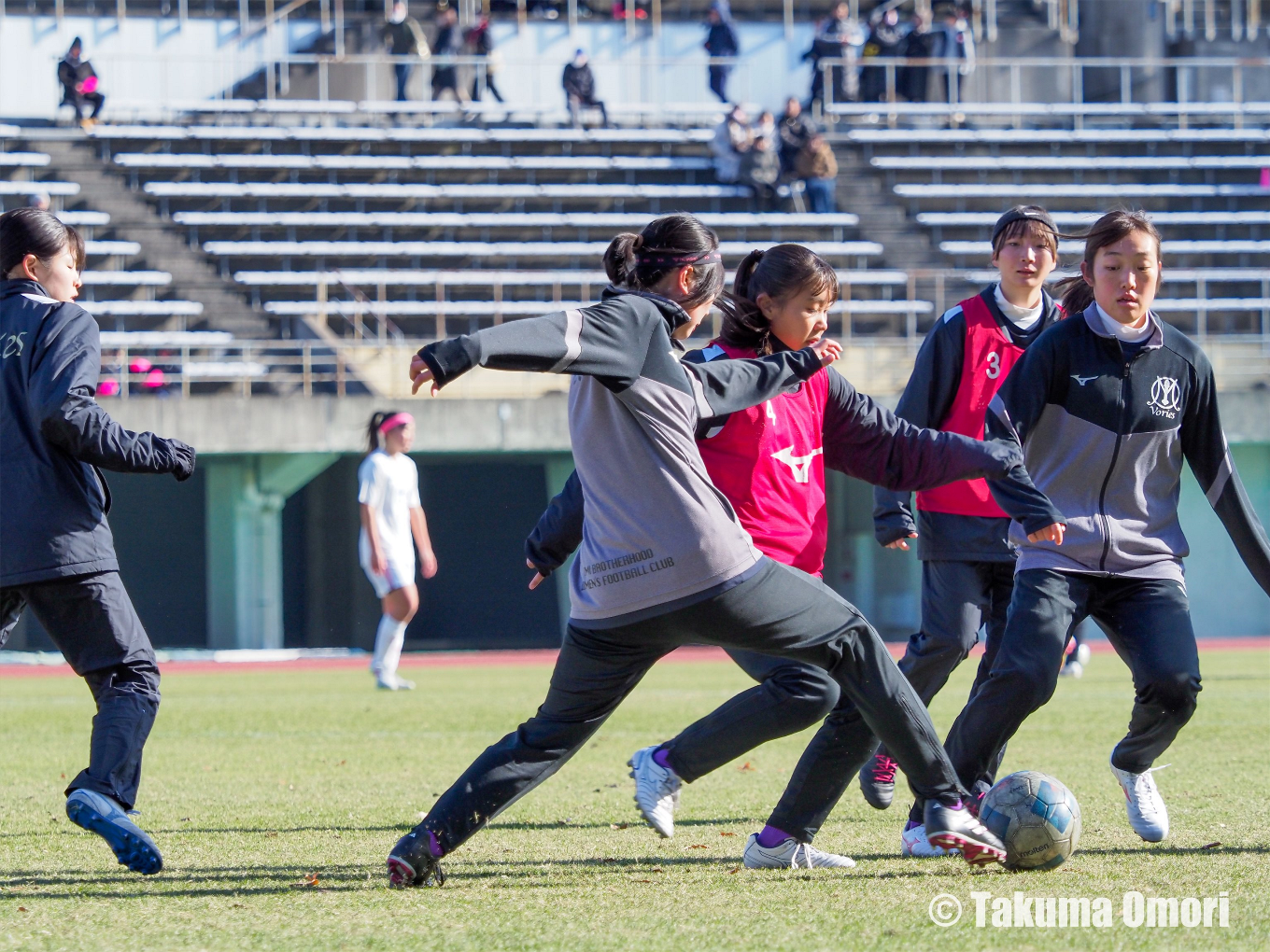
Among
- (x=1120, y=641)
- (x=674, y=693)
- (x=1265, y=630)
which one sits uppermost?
(x=1120, y=641)

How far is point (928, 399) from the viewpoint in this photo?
5.92 meters

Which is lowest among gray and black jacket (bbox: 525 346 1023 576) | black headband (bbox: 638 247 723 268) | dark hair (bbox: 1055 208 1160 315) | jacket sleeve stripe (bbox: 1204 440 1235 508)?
jacket sleeve stripe (bbox: 1204 440 1235 508)

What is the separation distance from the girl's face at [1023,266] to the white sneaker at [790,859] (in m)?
2.19

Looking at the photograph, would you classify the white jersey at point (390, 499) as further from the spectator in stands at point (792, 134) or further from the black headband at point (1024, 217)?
the spectator in stands at point (792, 134)

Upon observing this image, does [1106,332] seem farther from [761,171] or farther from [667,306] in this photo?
[761,171]

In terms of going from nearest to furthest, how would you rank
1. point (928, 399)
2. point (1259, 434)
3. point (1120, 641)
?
1. point (1120, 641)
2. point (928, 399)
3. point (1259, 434)

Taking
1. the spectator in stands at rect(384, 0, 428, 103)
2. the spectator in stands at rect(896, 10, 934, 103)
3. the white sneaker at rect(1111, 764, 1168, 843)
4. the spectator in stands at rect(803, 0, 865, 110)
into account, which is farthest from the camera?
the spectator in stands at rect(896, 10, 934, 103)

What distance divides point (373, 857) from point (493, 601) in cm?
1956

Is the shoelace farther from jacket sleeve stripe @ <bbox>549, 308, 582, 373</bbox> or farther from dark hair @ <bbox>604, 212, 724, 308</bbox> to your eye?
jacket sleeve stripe @ <bbox>549, 308, 582, 373</bbox>

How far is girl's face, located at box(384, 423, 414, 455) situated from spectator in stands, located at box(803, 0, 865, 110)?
16.8 metres

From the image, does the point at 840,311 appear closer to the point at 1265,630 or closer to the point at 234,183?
the point at 1265,630

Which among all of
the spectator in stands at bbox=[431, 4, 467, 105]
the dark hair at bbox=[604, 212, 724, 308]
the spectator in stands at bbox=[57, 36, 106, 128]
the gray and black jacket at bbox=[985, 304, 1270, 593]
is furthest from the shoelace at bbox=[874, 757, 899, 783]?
the spectator in stands at bbox=[431, 4, 467, 105]

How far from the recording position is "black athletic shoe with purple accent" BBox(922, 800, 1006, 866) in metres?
4.39

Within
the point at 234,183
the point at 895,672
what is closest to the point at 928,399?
the point at 895,672
